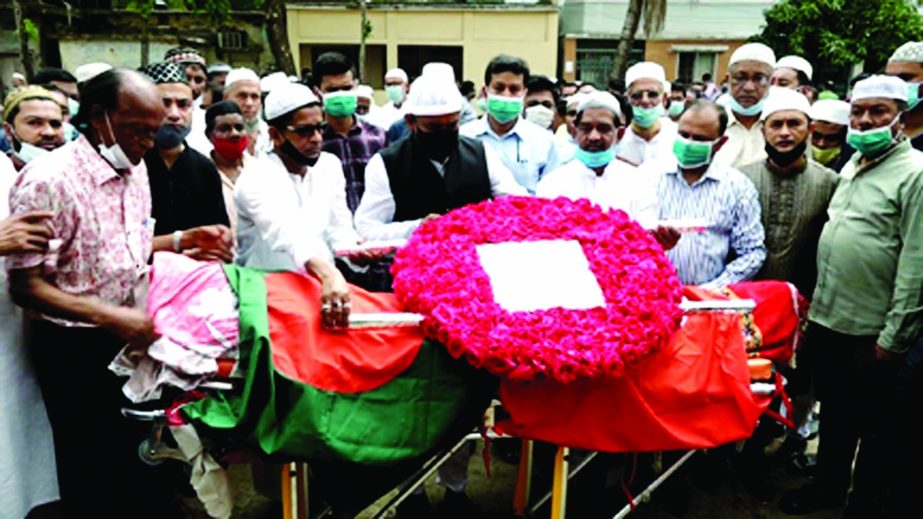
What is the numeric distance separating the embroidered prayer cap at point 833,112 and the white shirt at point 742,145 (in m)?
0.38

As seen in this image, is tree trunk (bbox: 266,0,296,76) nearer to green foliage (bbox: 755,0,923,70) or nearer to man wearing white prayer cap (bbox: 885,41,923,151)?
green foliage (bbox: 755,0,923,70)

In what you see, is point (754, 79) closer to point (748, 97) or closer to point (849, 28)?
point (748, 97)

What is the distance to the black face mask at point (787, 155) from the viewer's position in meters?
3.78

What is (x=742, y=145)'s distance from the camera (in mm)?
4824

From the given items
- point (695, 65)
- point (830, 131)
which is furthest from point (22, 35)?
point (695, 65)

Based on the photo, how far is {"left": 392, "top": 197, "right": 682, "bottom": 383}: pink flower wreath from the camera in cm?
254

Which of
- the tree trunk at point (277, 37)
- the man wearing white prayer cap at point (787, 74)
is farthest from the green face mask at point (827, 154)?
the tree trunk at point (277, 37)

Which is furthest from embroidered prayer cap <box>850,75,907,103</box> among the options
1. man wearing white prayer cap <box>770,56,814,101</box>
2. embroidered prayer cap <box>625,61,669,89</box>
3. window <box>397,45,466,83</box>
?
window <box>397,45,466,83</box>

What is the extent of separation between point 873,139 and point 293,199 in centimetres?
279

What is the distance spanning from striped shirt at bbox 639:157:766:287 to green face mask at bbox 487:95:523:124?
1363 mm

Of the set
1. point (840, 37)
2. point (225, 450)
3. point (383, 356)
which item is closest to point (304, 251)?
point (383, 356)

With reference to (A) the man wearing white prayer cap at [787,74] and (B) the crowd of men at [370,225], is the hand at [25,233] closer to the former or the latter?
(B) the crowd of men at [370,225]

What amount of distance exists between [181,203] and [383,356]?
1.56 metres

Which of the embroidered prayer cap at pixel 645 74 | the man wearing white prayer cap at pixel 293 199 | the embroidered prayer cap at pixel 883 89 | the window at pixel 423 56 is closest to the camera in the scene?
the man wearing white prayer cap at pixel 293 199
